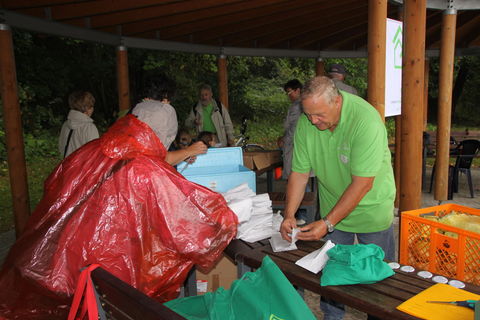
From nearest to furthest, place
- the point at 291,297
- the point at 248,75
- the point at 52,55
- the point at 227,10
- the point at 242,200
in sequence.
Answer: the point at 291,297
the point at 242,200
the point at 227,10
the point at 52,55
the point at 248,75

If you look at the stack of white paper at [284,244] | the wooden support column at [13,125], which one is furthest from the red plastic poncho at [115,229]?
the wooden support column at [13,125]

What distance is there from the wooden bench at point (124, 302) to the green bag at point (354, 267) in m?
0.69

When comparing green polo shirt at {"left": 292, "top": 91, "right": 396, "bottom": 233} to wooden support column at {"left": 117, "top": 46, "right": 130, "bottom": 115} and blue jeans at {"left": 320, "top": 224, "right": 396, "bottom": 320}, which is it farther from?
wooden support column at {"left": 117, "top": 46, "right": 130, "bottom": 115}

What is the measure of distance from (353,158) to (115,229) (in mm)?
1215

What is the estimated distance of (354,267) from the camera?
160cm

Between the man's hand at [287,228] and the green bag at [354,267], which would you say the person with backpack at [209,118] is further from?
the green bag at [354,267]

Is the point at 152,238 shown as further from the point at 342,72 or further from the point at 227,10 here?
the point at 227,10

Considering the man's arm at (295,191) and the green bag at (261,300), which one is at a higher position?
the man's arm at (295,191)

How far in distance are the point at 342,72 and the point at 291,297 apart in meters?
3.46

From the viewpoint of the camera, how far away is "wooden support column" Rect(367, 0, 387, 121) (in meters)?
3.66

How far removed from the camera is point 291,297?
1282 mm

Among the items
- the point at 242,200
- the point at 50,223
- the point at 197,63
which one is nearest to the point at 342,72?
the point at 242,200

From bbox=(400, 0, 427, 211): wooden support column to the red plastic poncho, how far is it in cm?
207

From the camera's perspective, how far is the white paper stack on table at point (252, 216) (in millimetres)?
2232
